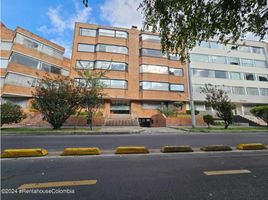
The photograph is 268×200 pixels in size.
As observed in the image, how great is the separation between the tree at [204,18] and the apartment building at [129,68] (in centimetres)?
2062

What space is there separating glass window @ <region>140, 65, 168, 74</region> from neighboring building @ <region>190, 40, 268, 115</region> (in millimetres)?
6195

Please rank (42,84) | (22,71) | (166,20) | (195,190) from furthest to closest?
1. (22,71)
2. (42,84)
3. (166,20)
4. (195,190)

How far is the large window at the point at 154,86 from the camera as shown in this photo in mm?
27214

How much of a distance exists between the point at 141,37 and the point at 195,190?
1194 inches

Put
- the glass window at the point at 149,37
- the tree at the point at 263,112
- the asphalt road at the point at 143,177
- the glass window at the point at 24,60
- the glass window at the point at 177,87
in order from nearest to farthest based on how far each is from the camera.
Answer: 1. the asphalt road at the point at 143,177
2. the tree at the point at 263,112
3. the glass window at the point at 24,60
4. the glass window at the point at 177,87
5. the glass window at the point at 149,37

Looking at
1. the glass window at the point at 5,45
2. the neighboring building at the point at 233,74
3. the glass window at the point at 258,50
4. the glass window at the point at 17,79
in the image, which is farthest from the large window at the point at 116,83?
the glass window at the point at 258,50

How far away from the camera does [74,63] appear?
26.3 meters

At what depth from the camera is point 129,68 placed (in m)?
27.9

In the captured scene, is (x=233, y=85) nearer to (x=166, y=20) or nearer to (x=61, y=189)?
(x=166, y=20)

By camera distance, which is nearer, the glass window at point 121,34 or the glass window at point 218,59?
the glass window at point 121,34

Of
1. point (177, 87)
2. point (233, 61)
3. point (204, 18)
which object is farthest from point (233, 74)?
point (204, 18)

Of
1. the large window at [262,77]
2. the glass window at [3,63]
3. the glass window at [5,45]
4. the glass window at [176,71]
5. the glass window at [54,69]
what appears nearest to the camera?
the glass window at [3,63]

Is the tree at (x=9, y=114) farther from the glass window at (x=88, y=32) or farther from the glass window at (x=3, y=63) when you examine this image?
the glass window at (x=88, y=32)

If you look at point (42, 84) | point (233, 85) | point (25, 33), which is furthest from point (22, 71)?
point (233, 85)
